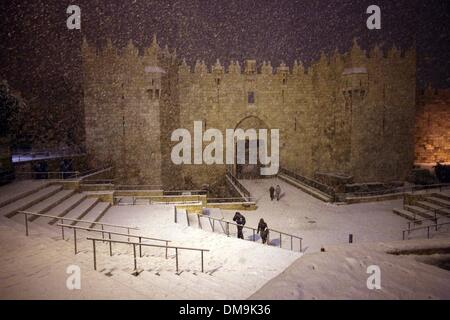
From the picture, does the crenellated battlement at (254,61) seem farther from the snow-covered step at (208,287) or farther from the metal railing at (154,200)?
the snow-covered step at (208,287)

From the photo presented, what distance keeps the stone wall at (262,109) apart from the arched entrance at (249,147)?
12 cm

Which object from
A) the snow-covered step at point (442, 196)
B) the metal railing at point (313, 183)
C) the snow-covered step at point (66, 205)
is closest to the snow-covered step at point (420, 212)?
the snow-covered step at point (442, 196)

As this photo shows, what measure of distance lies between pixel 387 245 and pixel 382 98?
15414mm

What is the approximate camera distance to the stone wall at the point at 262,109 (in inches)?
741

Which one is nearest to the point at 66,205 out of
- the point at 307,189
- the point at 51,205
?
the point at 51,205

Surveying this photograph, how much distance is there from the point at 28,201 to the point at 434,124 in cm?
2753

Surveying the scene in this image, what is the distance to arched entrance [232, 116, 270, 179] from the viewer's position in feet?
77.6

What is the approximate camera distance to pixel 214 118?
75.8ft

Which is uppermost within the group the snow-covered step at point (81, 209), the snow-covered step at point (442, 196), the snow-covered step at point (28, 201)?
the snow-covered step at point (28, 201)

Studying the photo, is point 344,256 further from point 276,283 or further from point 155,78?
point 155,78

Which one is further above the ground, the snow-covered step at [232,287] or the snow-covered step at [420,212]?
the snow-covered step at [232,287]

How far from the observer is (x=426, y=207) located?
13.2 m

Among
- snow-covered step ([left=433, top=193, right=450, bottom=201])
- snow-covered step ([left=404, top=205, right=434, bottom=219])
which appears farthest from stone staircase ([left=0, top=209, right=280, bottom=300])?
snow-covered step ([left=433, top=193, right=450, bottom=201])

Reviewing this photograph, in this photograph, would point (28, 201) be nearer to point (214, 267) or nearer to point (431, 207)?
point (214, 267)
